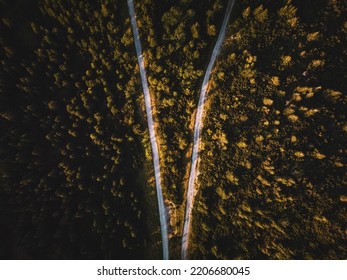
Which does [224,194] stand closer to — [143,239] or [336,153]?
[143,239]

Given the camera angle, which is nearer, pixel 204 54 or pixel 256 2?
pixel 256 2

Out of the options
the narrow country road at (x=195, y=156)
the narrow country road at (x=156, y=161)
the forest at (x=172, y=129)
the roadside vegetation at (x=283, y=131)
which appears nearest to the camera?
the roadside vegetation at (x=283, y=131)

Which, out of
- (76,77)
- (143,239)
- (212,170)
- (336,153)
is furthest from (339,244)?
(76,77)

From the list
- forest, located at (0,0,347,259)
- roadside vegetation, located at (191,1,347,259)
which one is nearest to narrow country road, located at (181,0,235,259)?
forest, located at (0,0,347,259)

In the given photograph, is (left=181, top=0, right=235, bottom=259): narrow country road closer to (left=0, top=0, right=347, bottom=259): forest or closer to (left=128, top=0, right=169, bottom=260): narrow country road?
(left=0, top=0, right=347, bottom=259): forest

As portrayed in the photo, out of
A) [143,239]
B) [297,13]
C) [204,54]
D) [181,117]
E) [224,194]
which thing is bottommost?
[143,239]

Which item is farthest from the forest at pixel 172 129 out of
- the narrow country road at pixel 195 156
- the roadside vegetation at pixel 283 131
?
the narrow country road at pixel 195 156

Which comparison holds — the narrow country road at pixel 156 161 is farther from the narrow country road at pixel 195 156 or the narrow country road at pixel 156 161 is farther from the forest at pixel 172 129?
the narrow country road at pixel 195 156

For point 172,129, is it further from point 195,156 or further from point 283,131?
point 283,131

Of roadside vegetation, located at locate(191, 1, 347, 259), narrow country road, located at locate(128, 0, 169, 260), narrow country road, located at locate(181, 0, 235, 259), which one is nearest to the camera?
roadside vegetation, located at locate(191, 1, 347, 259)
